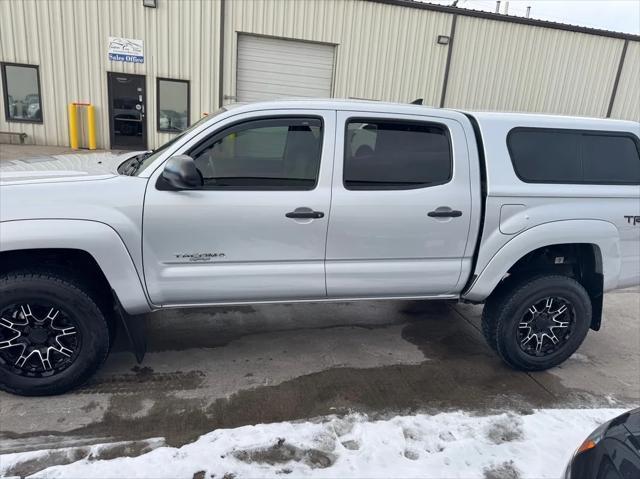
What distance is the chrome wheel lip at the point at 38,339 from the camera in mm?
2873

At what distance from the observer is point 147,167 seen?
300 cm

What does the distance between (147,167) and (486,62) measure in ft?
47.6

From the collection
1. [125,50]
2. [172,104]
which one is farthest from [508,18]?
[125,50]

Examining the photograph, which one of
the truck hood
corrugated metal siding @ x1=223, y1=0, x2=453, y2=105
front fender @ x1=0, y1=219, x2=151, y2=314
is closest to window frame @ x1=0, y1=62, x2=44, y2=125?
corrugated metal siding @ x1=223, y1=0, x2=453, y2=105

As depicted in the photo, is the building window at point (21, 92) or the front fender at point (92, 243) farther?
the building window at point (21, 92)

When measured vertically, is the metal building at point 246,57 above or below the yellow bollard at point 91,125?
above

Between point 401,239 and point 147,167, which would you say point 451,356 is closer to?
point 401,239

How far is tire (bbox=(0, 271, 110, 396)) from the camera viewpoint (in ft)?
9.21

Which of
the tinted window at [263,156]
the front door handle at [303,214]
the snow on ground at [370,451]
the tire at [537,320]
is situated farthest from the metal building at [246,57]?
the snow on ground at [370,451]

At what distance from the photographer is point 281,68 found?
13734 millimetres

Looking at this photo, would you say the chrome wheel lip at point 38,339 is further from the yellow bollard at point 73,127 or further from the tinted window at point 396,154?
the yellow bollard at point 73,127

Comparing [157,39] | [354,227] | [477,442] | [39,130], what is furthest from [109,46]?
[477,442]

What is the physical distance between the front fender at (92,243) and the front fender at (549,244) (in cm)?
243

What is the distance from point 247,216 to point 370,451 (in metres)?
1.61
